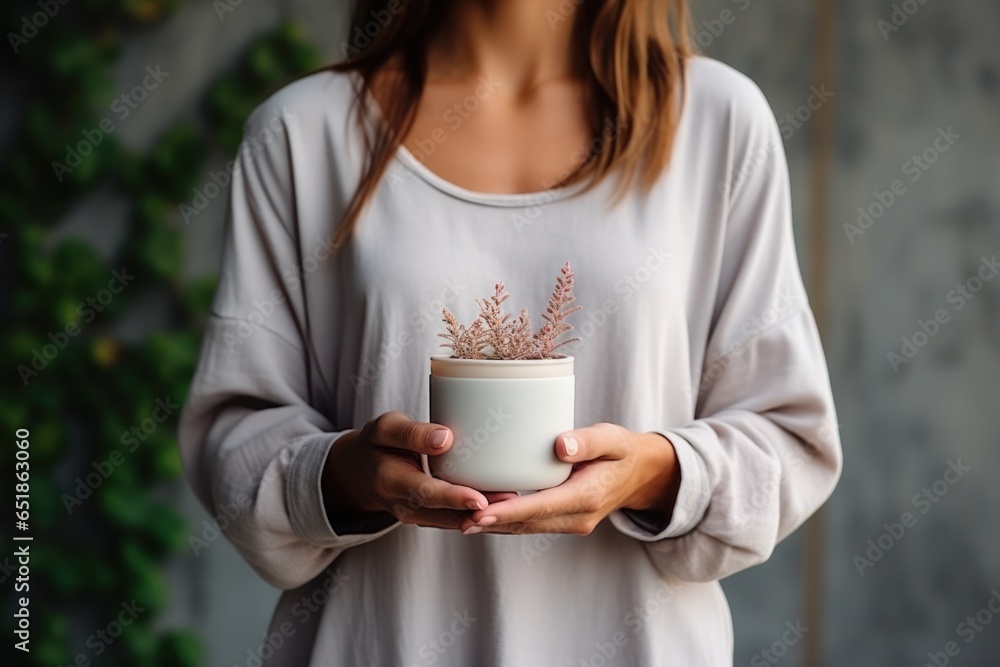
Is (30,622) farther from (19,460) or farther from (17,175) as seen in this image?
(17,175)

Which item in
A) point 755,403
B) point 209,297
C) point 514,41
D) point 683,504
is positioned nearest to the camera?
point 683,504

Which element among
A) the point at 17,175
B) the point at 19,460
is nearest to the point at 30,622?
the point at 19,460

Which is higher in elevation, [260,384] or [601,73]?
[601,73]

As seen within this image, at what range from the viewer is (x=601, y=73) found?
1.10 meters

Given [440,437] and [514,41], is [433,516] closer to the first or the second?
[440,437]

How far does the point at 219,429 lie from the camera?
1.08 meters

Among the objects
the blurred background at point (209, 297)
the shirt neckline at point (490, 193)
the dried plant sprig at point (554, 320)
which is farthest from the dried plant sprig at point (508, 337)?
the blurred background at point (209, 297)

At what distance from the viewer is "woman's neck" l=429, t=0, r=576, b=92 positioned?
1127mm

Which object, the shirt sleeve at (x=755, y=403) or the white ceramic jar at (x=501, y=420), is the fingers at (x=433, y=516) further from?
the shirt sleeve at (x=755, y=403)

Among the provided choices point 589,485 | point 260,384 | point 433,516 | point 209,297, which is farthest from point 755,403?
point 209,297

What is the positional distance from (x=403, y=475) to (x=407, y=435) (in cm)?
4

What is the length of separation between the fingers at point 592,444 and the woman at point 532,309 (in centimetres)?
6

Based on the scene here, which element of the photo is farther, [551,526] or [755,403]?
[755,403]

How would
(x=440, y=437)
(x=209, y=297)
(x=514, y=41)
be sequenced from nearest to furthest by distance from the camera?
(x=440, y=437)
(x=514, y=41)
(x=209, y=297)
